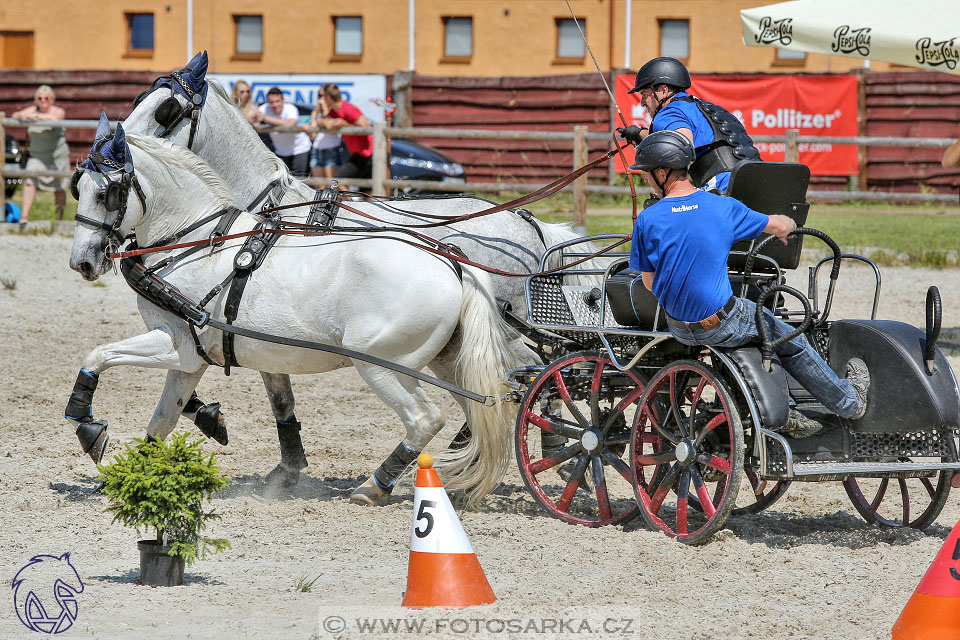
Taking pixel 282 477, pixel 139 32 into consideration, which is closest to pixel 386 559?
pixel 282 477

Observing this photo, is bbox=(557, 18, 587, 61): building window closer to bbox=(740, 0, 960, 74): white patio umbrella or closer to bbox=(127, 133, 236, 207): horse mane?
bbox=(740, 0, 960, 74): white patio umbrella

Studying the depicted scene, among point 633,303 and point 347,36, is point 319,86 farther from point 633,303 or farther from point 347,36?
point 633,303

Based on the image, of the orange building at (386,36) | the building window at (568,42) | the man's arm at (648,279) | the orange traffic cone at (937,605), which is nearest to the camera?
the orange traffic cone at (937,605)

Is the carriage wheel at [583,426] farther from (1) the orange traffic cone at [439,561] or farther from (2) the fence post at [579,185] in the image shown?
(2) the fence post at [579,185]

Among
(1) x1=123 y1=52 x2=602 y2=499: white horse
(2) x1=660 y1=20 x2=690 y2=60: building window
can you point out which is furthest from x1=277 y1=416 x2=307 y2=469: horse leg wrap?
(2) x1=660 y1=20 x2=690 y2=60: building window

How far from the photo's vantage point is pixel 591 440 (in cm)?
566

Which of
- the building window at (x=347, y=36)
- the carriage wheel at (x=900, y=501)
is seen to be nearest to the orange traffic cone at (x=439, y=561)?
the carriage wheel at (x=900, y=501)

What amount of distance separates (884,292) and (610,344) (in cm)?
692

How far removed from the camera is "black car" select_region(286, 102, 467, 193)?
63.3 feet

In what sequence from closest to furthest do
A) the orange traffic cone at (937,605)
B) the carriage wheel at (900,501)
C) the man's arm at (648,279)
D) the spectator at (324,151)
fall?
1. the orange traffic cone at (937,605)
2. the man's arm at (648,279)
3. the carriage wheel at (900,501)
4. the spectator at (324,151)

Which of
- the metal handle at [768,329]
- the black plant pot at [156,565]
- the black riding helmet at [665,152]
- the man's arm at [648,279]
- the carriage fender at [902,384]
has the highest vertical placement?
the black riding helmet at [665,152]

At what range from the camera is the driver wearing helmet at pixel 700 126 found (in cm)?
548

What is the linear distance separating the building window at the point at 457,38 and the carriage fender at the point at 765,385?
75.8ft

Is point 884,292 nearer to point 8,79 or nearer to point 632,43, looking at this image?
point 632,43
